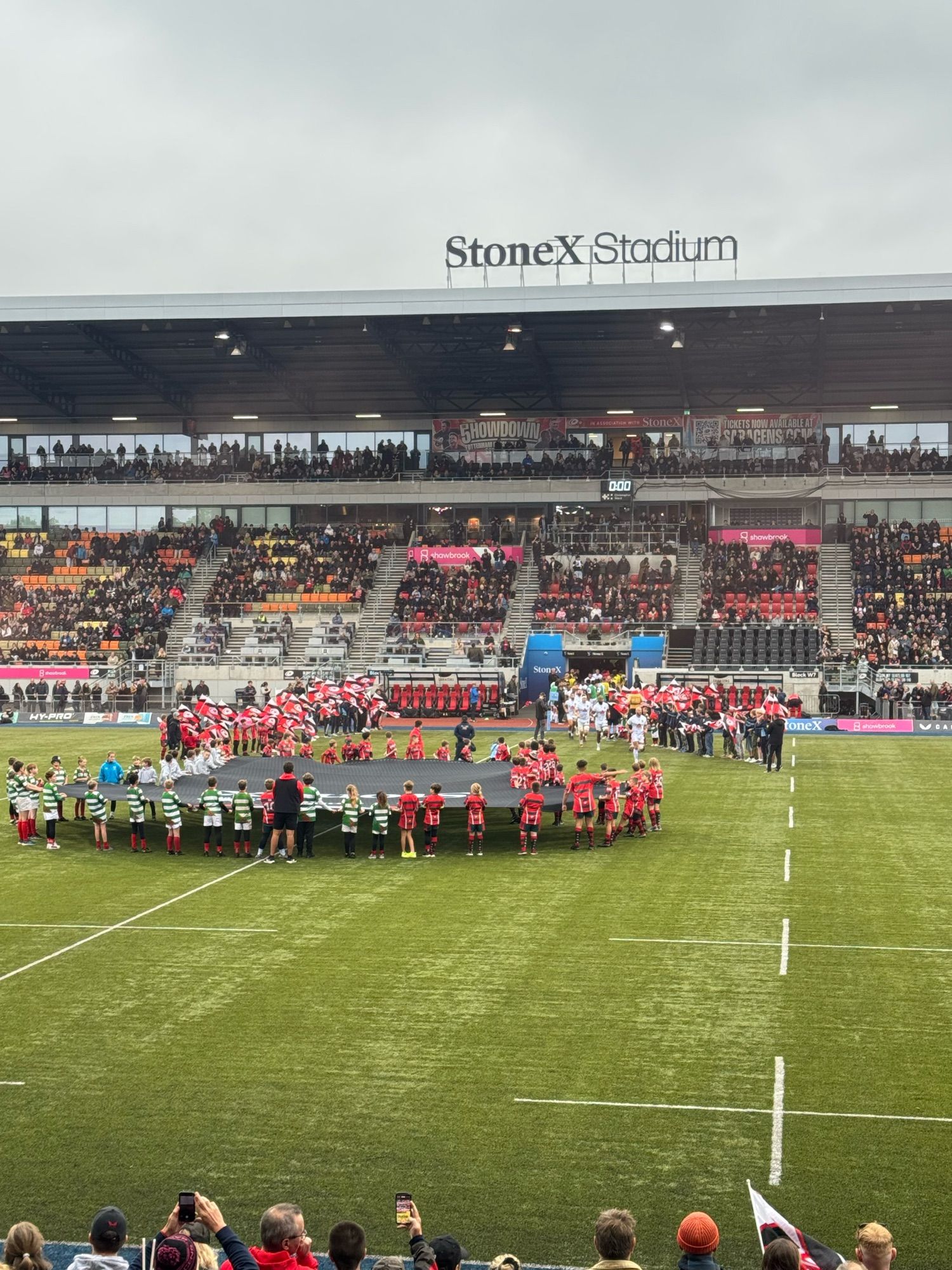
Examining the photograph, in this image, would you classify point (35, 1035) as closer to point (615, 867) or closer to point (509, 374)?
point (615, 867)

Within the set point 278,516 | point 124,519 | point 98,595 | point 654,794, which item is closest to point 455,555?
point 278,516

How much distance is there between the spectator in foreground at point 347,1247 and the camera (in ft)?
20.9

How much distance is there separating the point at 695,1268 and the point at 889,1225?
356cm

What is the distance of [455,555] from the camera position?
208 feet

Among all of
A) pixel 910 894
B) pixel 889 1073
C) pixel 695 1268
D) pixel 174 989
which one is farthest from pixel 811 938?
pixel 695 1268

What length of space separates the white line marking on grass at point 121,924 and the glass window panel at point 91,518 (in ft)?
160

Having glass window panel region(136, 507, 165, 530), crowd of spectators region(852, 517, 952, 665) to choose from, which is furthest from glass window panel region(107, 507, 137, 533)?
crowd of spectators region(852, 517, 952, 665)

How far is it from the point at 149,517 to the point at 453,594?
18278 mm

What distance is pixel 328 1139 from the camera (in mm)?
11070

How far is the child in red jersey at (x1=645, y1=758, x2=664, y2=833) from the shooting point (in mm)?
25594

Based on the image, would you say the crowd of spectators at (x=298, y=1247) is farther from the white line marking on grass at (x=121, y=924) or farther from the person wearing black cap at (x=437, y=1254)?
the white line marking on grass at (x=121, y=924)

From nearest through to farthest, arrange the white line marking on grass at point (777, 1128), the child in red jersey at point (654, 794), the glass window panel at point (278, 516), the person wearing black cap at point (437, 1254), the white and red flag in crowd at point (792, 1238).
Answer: the person wearing black cap at point (437, 1254)
the white and red flag in crowd at point (792, 1238)
the white line marking on grass at point (777, 1128)
the child in red jersey at point (654, 794)
the glass window panel at point (278, 516)

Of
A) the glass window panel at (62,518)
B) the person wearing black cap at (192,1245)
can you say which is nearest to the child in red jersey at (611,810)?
the person wearing black cap at (192,1245)

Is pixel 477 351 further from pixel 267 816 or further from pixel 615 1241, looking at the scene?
pixel 615 1241
